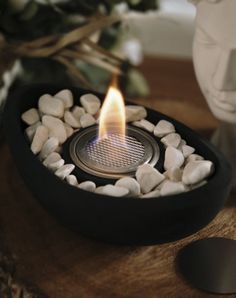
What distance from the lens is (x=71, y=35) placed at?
1.98ft

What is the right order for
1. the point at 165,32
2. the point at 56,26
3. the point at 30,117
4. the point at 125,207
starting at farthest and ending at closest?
the point at 165,32 < the point at 56,26 < the point at 30,117 < the point at 125,207

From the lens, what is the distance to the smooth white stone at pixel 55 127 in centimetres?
48

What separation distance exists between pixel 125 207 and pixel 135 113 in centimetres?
13

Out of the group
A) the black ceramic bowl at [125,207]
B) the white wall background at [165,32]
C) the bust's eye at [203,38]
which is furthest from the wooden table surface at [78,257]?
the white wall background at [165,32]

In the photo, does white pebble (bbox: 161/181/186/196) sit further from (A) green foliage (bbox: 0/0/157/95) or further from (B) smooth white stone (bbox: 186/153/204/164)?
(A) green foliage (bbox: 0/0/157/95)

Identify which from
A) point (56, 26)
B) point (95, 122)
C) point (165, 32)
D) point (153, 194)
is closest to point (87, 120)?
point (95, 122)

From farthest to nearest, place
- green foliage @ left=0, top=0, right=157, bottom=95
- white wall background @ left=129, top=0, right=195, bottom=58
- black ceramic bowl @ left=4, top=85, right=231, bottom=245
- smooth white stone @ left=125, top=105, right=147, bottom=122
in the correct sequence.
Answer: white wall background @ left=129, top=0, right=195, bottom=58, green foliage @ left=0, top=0, right=157, bottom=95, smooth white stone @ left=125, top=105, right=147, bottom=122, black ceramic bowl @ left=4, top=85, right=231, bottom=245

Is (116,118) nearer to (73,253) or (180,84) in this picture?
(73,253)

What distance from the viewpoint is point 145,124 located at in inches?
19.7

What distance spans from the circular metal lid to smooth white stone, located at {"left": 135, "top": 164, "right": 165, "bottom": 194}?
0.01 meters

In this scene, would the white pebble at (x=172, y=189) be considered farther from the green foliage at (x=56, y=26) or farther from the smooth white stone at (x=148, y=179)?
the green foliage at (x=56, y=26)

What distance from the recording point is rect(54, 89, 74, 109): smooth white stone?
0.51 meters

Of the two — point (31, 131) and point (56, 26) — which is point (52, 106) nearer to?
point (31, 131)

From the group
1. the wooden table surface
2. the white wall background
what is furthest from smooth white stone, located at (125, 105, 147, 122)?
the white wall background
